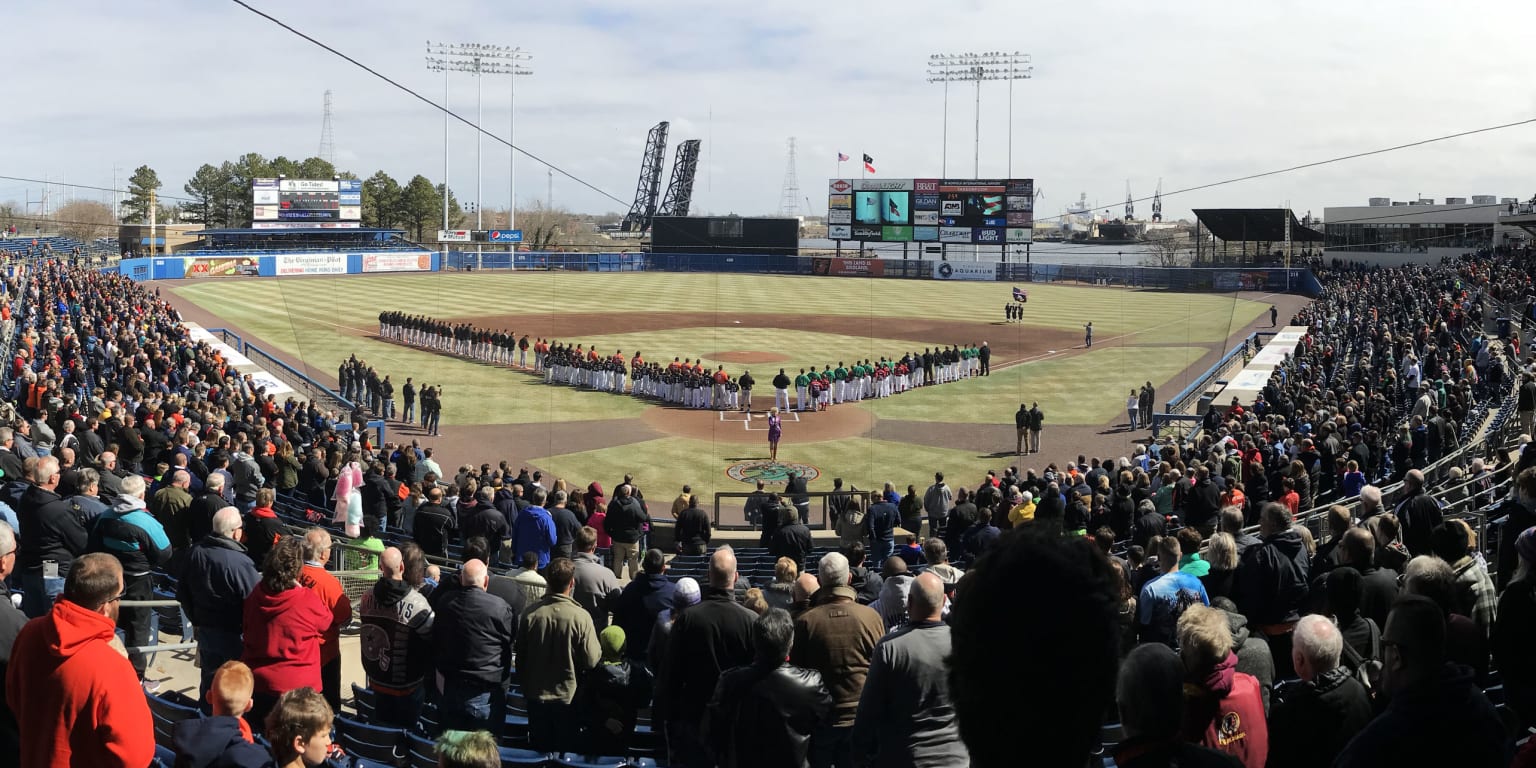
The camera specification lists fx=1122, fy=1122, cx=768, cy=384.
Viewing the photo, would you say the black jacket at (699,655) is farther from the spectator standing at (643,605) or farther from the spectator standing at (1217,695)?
the spectator standing at (1217,695)

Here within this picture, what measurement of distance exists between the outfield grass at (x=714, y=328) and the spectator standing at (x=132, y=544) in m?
20.1

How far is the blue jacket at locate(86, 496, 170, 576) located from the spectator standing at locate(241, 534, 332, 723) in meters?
2.67

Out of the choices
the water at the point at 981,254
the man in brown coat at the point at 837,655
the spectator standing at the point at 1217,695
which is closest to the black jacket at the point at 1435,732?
the spectator standing at the point at 1217,695

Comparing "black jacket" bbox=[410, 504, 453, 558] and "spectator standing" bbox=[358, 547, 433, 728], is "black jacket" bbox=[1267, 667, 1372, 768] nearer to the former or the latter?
"spectator standing" bbox=[358, 547, 433, 728]

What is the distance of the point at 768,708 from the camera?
5230mm

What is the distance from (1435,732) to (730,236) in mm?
86268

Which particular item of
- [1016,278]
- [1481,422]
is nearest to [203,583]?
[1481,422]

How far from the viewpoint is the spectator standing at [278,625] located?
616 cm

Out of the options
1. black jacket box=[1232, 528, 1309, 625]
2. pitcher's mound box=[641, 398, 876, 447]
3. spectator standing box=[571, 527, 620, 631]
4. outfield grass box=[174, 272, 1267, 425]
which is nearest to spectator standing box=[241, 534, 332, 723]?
spectator standing box=[571, 527, 620, 631]

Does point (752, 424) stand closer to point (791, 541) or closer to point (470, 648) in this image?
point (791, 541)

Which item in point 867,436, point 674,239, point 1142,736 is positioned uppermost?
point 674,239

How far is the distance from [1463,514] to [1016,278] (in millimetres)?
75656

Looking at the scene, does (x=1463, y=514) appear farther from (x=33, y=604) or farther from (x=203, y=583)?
(x=33, y=604)

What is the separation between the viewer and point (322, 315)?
3638cm
